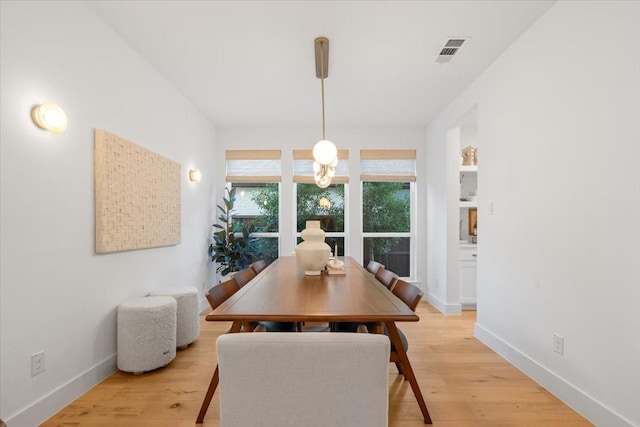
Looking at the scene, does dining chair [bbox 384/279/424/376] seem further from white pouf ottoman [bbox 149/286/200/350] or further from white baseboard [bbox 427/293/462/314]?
white baseboard [bbox 427/293/462/314]

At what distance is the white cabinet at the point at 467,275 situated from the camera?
4.64 m

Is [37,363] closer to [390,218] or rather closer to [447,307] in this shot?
[447,307]

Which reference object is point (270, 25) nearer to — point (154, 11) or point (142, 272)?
point (154, 11)

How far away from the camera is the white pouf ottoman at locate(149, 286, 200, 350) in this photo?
10.3 ft

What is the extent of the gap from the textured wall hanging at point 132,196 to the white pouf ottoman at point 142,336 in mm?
512

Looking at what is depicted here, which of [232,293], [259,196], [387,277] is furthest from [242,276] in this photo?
[259,196]

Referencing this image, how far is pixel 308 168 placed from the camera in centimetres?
541

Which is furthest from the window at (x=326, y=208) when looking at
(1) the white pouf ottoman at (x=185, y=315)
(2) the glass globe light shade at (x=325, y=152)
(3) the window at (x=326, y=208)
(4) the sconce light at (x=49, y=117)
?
(4) the sconce light at (x=49, y=117)

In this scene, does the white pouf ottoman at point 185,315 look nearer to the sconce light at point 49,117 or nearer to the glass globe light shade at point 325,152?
the sconce light at point 49,117

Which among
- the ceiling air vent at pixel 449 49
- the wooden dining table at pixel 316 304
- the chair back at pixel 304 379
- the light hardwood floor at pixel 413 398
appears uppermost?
the ceiling air vent at pixel 449 49

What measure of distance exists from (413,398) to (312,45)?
111 inches

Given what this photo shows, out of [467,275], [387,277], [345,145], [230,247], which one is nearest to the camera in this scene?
[387,277]

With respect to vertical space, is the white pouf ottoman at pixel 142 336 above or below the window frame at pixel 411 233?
below

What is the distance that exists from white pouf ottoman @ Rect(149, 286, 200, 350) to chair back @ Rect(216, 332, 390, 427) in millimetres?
2165
